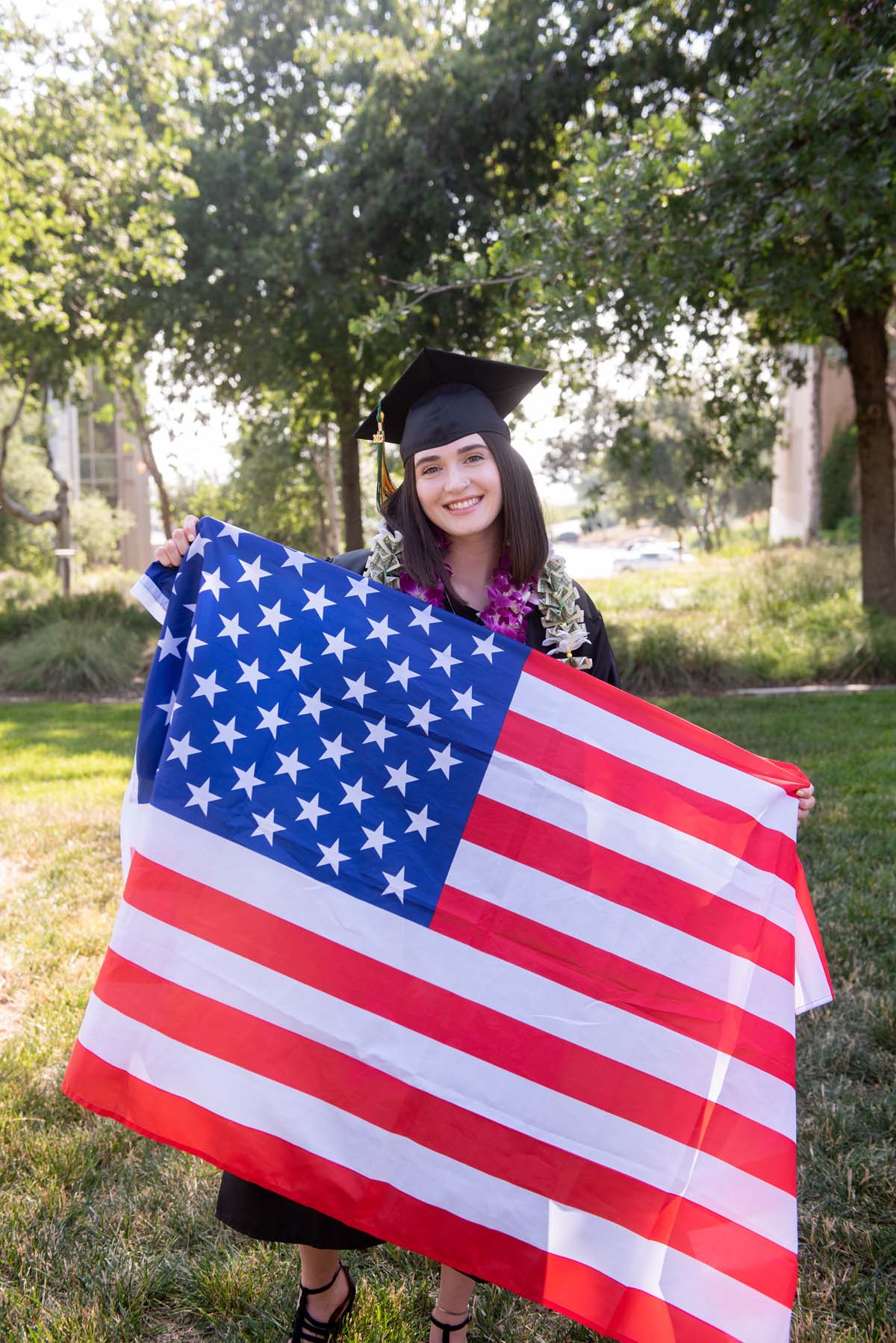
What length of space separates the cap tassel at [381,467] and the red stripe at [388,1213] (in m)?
1.58

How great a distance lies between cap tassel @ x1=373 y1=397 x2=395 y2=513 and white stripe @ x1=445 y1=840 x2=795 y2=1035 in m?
1.05

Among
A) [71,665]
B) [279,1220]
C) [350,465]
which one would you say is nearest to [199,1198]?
[279,1220]

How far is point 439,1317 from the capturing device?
2.46 m

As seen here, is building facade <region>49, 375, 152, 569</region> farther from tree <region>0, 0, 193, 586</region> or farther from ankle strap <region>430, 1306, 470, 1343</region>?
ankle strap <region>430, 1306, 470, 1343</region>

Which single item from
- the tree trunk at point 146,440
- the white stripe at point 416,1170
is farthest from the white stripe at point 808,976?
the tree trunk at point 146,440

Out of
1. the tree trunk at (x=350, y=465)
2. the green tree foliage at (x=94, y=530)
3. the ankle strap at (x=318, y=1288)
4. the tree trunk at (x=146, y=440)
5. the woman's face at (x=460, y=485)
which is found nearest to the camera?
the ankle strap at (x=318, y=1288)

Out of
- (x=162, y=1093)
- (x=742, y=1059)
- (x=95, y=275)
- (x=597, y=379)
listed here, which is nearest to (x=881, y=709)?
(x=597, y=379)

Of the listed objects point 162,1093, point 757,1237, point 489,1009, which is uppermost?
point 489,1009

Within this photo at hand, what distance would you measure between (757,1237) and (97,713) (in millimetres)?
10444

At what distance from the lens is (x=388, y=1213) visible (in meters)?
2.17

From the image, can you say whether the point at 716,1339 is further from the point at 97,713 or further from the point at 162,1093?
the point at 97,713

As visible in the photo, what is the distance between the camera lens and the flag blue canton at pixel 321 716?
2.37m

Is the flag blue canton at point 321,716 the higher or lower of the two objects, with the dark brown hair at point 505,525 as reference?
lower

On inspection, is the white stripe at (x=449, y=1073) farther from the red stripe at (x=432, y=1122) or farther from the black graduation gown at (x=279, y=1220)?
the black graduation gown at (x=279, y=1220)
